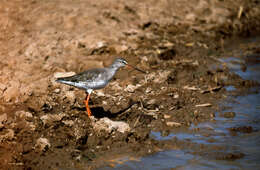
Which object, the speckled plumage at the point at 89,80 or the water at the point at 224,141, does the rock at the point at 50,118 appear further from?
the water at the point at 224,141

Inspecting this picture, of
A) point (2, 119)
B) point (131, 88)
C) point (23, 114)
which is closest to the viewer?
point (2, 119)

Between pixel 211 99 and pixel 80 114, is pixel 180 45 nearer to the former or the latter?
pixel 211 99

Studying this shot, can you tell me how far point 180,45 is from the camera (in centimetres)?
1308

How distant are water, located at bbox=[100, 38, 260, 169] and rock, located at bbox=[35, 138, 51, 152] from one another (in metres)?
1.55

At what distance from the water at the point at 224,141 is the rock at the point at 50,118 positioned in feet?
7.01

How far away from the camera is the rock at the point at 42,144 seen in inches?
320

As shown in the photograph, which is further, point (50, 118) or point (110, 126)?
point (50, 118)

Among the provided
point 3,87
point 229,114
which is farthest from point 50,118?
point 229,114

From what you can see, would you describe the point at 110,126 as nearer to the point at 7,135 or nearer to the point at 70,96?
the point at 70,96

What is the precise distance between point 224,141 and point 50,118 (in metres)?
3.78

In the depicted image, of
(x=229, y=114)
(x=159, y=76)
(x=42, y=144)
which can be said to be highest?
(x=159, y=76)

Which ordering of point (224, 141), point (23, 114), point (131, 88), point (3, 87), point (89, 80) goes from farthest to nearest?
1. point (131, 88)
2. point (3, 87)
3. point (89, 80)
4. point (23, 114)
5. point (224, 141)

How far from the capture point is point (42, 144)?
8203mm

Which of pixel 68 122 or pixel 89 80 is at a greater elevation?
pixel 89 80
